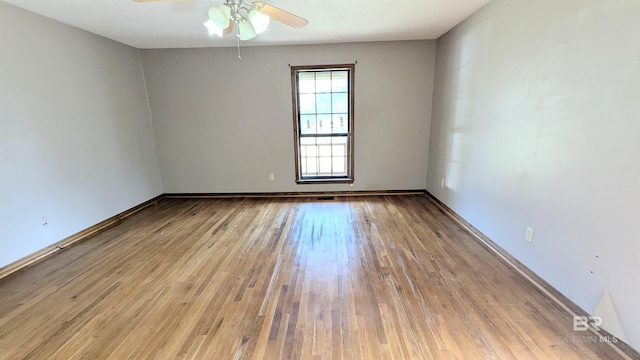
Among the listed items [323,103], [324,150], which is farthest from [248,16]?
[324,150]

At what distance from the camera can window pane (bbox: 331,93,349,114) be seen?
450 centimetres

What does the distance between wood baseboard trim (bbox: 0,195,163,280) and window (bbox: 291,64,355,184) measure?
2586 mm

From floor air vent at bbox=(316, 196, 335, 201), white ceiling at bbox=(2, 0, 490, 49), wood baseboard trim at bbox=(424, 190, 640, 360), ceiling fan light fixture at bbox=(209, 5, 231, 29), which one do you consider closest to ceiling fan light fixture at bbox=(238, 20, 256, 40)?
ceiling fan light fixture at bbox=(209, 5, 231, 29)

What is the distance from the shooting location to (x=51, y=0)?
8.04 feet

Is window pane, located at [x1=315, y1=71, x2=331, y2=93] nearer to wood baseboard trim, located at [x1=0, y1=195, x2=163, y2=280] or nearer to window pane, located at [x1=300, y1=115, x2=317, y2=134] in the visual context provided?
window pane, located at [x1=300, y1=115, x2=317, y2=134]

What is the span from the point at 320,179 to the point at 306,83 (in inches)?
63.0

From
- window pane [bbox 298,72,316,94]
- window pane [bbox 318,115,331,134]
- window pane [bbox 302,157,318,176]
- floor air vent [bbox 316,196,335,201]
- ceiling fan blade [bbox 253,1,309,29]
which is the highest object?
ceiling fan blade [bbox 253,1,309,29]

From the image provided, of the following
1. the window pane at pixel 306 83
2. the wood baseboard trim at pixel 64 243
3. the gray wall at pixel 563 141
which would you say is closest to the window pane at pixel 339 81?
the window pane at pixel 306 83

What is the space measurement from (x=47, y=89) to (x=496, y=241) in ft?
15.8

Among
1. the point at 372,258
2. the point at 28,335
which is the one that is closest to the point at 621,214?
the point at 372,258

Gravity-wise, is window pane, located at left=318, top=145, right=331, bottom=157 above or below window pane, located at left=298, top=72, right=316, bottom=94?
below

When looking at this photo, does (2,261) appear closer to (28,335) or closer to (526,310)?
(28,335)

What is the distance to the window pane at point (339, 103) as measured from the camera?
14.8 feet

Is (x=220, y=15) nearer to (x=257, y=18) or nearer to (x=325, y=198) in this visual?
(x=257, y=18)
